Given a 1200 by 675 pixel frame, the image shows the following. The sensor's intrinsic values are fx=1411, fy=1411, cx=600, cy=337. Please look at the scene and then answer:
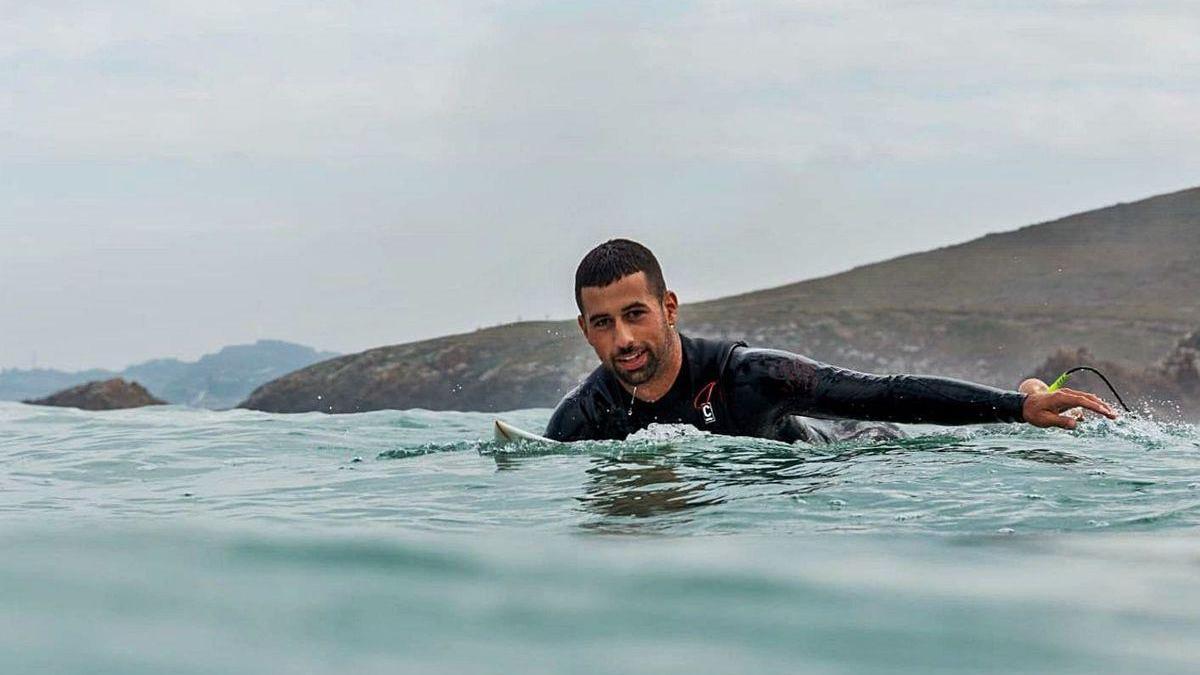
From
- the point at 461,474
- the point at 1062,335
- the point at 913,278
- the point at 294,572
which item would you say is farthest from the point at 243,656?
the point at 913,278

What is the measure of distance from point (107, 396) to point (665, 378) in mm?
16417

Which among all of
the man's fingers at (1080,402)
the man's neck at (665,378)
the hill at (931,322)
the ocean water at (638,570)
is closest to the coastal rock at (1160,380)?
the hill at (931,322)

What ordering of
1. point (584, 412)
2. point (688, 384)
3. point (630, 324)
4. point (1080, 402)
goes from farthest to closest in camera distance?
point (584, 412) → point (688, 384) → point (630, 324) → point (1080, 402)

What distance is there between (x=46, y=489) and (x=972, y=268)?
99.4 ft

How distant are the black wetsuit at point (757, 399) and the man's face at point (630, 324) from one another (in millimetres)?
201

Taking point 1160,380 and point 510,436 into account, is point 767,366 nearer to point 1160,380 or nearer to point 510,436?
point 510,436

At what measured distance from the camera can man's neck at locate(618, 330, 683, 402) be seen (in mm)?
7719

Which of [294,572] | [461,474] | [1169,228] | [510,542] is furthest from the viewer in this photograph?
[1169,228]

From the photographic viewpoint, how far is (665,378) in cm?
776

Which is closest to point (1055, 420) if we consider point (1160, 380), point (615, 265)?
point (615, 265)

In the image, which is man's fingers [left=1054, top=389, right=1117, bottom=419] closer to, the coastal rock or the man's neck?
the man's neck

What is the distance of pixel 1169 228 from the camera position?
112ft

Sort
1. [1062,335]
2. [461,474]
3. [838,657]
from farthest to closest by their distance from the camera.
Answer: [1062,335] < [461,474] < [838,657]

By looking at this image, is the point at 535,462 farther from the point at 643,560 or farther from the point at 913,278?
the point at 913,278
